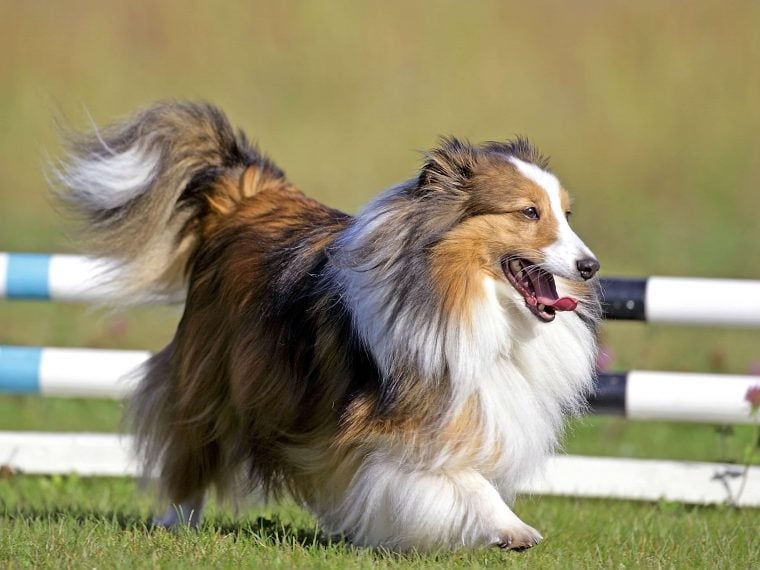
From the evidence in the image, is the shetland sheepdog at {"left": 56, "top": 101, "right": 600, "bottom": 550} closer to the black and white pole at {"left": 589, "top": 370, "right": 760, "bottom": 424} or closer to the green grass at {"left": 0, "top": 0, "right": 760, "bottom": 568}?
the black and white pole at {"left": 589, "top": 370, "right": 760, "bottom": 424}

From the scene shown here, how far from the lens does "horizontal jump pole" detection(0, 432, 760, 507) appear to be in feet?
22.5

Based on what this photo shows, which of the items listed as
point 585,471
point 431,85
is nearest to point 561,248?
point 585,471

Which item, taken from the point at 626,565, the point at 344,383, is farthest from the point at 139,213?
the point at 626,565

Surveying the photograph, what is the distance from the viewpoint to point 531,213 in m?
4.90

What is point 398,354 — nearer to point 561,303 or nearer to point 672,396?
point 561,303

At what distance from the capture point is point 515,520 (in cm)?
482

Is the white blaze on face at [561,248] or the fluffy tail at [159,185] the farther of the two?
the fluffy tail at [159,185]

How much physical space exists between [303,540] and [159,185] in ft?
6.01

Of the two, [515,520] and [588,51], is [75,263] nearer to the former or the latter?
[515,520]

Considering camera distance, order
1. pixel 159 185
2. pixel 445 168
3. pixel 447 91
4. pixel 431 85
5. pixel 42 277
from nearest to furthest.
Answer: pixel 445 168 < pixel 159 185 < pixel 42 277 < pixel 447 91 < pixel 431 85

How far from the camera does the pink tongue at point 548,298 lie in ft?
16.2

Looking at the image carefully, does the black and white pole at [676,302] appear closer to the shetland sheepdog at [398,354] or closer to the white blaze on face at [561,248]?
the shetland sheepdog at [398,354]

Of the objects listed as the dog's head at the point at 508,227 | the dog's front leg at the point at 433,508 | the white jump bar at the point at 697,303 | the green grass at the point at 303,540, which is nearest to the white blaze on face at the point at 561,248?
the dog's head at the point at 508,227

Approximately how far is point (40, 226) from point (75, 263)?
29.2 feet
